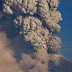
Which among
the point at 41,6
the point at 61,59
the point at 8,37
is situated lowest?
the point at 61,59

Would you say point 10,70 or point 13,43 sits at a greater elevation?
point 13,43

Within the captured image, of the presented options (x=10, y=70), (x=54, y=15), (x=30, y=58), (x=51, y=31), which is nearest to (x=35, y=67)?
(x=30, y=58)

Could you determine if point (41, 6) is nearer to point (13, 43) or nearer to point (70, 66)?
point (13, 43)

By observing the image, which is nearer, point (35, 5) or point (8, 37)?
point (35, 5)

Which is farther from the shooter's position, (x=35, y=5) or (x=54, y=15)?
(x=54, y=15)

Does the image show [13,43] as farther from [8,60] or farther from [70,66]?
[70,66]

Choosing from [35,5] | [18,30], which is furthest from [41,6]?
[18,30]
